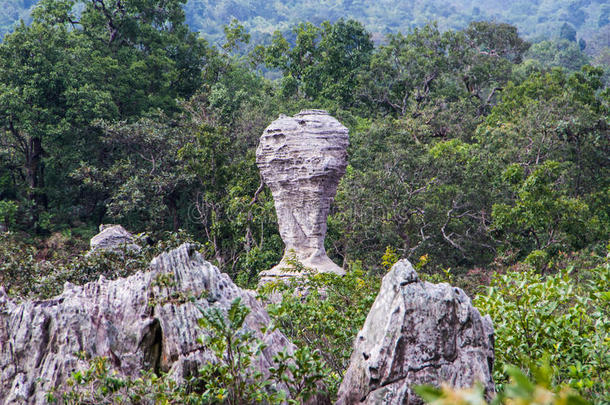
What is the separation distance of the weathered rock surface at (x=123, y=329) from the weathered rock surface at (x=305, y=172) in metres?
7.16

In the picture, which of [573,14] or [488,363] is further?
[573,14]

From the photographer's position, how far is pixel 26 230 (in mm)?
19750

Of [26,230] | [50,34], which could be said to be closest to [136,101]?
[50,34]

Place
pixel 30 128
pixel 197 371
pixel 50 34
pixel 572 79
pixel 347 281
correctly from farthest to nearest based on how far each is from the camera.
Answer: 1. pixel 572 79
2. pixel 50 34
3. pixel 30 128
4. pixel 347 281
5. pixel 197 371

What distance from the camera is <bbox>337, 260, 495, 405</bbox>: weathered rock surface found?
205 inches

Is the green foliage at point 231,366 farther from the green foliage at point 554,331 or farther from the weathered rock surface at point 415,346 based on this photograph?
the green foliage at point 554,331

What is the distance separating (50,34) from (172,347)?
17508mm

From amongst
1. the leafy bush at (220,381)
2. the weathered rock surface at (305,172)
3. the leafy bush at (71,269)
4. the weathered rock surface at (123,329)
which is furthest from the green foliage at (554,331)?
the weathered rock surface at (305,172)

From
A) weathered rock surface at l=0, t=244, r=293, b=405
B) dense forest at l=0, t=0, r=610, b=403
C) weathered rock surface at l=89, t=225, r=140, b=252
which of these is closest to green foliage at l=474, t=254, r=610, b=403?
weathered rock surface at l=0, t=244, r=293, b=405

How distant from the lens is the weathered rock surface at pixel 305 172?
13.7 m

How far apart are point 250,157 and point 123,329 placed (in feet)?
41.8

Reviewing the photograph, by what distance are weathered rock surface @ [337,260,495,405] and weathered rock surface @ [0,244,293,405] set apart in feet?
2.90

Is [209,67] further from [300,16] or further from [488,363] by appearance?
[300,16]

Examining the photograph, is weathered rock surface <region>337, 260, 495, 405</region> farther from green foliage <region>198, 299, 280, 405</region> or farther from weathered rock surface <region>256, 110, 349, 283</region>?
weathered rock surface <region>256, 110, 349, 283</region>
